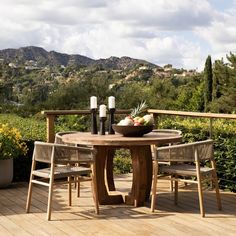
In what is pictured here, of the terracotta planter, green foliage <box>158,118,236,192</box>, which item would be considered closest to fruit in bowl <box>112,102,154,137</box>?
green foliage <box>158,118,236,192</box>

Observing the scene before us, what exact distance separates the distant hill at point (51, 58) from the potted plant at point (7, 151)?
3993 cm

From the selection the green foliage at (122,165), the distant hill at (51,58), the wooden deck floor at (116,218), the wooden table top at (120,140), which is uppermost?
the distant hill at (51,58)

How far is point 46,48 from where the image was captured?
52.9 meters

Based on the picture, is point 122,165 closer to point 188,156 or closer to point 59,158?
point 188,156

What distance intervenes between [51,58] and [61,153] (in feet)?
162

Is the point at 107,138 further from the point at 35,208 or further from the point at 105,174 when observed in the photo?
the point at 35,208

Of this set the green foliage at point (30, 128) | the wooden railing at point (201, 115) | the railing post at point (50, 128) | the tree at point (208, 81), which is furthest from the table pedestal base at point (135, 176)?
the tree at point (208, 81)

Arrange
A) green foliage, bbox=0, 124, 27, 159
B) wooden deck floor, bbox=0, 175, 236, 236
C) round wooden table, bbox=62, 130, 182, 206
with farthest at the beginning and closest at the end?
green foliage, bbox=0, 124, 27, 159, round wooden table, bbox=62, 130, 182, 206, wooden deck floor, bbox=0, 175, 236, 236

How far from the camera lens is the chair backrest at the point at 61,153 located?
4387mm

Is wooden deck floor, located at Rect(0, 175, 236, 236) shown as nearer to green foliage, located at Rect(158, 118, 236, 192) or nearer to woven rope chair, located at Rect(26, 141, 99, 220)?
woven rope chair, located at Rect(26, 141, 99, 220)

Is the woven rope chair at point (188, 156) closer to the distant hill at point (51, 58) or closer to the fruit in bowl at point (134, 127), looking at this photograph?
the fruit in bowl at point (134, 127)

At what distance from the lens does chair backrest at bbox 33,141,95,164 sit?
4.39 meters

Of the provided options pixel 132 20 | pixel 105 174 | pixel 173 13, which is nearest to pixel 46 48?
pixel 132 20

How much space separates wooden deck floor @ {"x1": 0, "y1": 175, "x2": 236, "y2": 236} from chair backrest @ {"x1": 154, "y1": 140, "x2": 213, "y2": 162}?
518 millimetres
